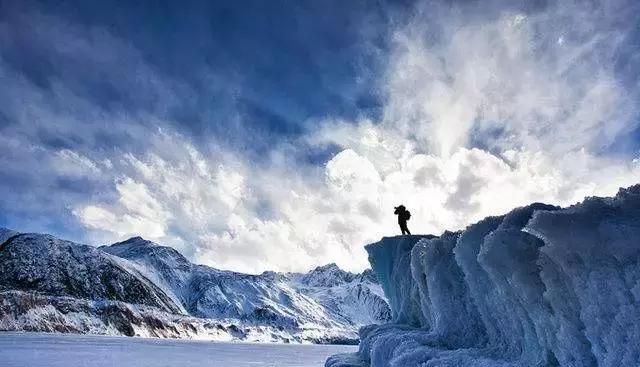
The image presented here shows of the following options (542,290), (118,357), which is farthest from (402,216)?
(118,357)

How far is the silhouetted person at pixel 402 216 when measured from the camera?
32.2m

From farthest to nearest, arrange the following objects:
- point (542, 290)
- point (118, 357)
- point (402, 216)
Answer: point (118, 357), point (402, 216), point (542, 290)

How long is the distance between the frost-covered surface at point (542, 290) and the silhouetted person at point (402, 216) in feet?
49.1

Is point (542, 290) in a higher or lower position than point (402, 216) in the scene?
lower

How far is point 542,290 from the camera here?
9844 mm

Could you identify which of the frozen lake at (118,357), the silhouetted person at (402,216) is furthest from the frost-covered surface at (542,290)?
the frozen lake at (118,357)

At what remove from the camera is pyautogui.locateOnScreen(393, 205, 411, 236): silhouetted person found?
3225 centimetres

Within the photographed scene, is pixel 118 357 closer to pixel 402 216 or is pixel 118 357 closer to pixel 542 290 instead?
pixel 402 216

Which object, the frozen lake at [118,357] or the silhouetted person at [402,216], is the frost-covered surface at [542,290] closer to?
the silhouetted person at [402,216]

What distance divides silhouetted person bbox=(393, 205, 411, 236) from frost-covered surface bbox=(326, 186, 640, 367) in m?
15.0

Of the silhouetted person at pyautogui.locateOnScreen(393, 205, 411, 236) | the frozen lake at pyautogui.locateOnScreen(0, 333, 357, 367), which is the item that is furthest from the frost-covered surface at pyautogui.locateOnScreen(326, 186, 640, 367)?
the frozen lake at pyautogui.locateOnScreen(0, 333, 357, 367)

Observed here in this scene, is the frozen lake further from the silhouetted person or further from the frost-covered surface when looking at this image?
the frost-covered surface

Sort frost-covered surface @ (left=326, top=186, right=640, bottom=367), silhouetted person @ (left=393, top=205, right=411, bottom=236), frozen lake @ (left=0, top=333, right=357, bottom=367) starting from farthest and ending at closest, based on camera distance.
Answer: frozen lake @ (left=0, top=333, right=357, bottom=367)
silhouetted person @ (left=393, top=205, right=411, bottom=236)
frost-covered surface @ (left=326, top=186, right=640, bottom=367)

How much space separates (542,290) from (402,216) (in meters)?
22.6
